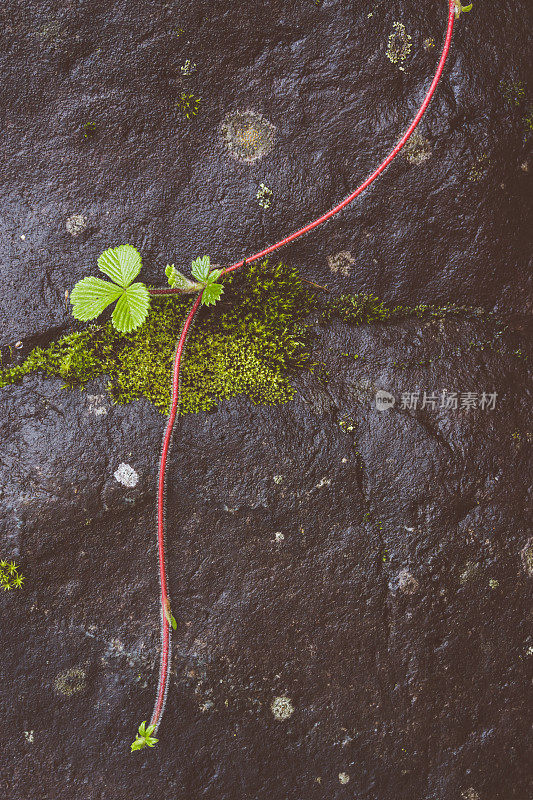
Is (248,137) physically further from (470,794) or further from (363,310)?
(470,794)

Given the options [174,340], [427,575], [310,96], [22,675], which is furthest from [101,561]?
[310,96]

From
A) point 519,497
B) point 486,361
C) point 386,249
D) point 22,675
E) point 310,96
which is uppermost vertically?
point 310,96

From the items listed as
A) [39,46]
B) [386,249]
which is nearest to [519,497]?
[386,249]

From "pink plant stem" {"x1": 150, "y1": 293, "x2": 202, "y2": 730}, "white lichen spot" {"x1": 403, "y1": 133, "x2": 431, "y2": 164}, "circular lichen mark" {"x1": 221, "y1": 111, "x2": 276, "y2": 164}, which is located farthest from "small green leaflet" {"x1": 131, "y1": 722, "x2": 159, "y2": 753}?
"white lichen spot" {"x1": 403, "y1": 133, "x2": 431, "y2": 164}

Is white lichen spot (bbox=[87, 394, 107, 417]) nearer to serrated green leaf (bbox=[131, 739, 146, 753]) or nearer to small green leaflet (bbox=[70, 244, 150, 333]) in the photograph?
small green leaflet (bbox=[70, 244, 150, 333])

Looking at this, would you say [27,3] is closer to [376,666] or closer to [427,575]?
[427,575]

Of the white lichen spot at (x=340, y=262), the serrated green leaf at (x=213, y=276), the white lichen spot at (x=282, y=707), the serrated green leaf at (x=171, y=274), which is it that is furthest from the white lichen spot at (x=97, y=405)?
the white lichen spot at (x=282, y=707)

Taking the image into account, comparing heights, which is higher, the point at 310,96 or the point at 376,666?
the point at 310,96
